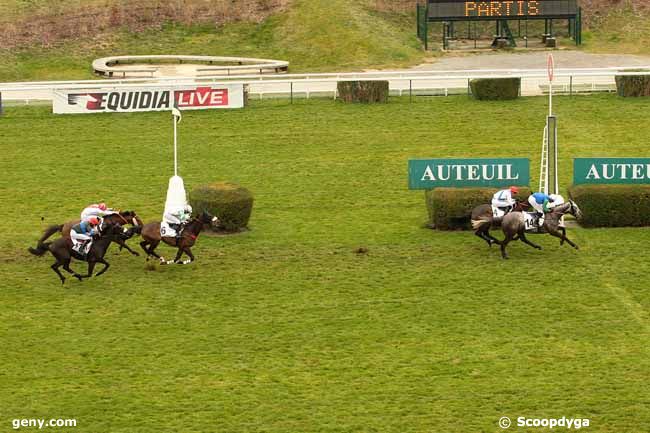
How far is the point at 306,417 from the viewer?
696 inches

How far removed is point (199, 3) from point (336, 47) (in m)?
8.07

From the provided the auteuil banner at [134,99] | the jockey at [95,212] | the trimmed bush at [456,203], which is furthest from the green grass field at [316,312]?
the auteuil banner at [134,99]

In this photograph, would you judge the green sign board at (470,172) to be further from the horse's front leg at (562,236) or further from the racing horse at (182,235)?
the racing horse at (182,235)

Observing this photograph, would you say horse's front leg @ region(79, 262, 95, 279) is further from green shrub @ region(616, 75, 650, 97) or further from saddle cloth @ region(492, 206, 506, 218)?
green shrub @ region(616, 75, 650, 97)

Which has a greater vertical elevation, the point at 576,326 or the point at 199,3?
the point at 199,3

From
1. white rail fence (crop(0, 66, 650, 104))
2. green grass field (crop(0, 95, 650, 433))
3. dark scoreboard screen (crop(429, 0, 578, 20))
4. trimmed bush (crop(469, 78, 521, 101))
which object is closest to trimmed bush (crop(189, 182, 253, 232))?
green grass field (crop(0, 95, 650, 433))

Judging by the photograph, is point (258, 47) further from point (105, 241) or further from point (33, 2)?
point (105, 241)

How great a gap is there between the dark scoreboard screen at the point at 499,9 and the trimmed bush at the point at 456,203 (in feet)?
70.1

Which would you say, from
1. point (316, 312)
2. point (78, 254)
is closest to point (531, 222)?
point (316, 312)

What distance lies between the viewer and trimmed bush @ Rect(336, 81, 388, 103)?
3966 cm

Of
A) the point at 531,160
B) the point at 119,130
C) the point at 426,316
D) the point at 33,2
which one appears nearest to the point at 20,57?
the point at 33,2

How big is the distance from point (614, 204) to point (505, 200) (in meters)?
3.17

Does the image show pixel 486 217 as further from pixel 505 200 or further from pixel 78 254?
pixel 78 254

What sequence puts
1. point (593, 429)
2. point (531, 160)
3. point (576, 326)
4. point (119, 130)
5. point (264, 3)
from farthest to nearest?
point (264, 3) → point (119, 130) → point (531, 160) → point (576, 326) → point (593, 429)
